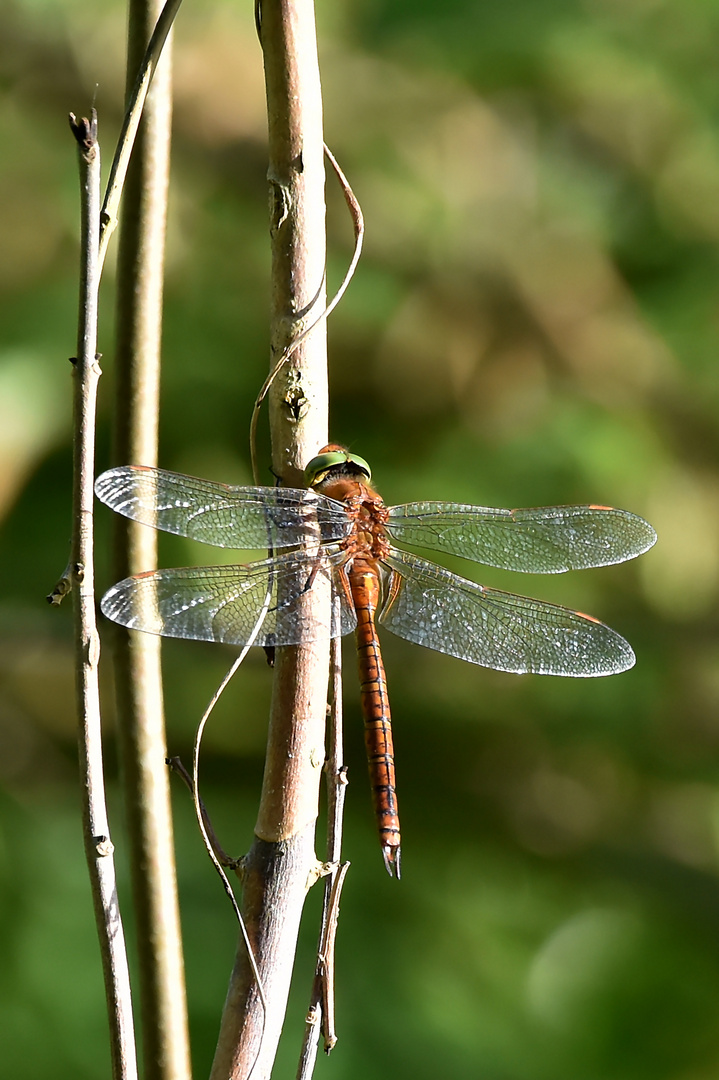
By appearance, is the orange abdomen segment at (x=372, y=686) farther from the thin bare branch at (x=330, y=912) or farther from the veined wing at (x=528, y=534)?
the thin bare branch at (x=330, y=912)

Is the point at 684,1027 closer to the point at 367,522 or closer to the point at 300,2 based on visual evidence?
the point at 367,522

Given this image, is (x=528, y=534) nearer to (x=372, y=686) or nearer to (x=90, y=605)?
(x=372, y=686)

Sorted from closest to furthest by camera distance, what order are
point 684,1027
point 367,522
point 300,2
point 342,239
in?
point 300,2 → point 367,522 → point 684,1027 → point 342,239

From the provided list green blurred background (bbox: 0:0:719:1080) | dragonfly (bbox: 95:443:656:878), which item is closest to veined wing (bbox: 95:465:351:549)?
dragonfly (bbox: 95:443:656:878)

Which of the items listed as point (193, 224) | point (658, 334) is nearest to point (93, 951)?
point (193, 224)

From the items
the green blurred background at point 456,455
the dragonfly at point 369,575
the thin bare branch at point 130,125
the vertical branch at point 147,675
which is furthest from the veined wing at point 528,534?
the green blurred background at point 456,455

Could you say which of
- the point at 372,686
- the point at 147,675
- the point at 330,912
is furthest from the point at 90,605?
the point at 372,686
